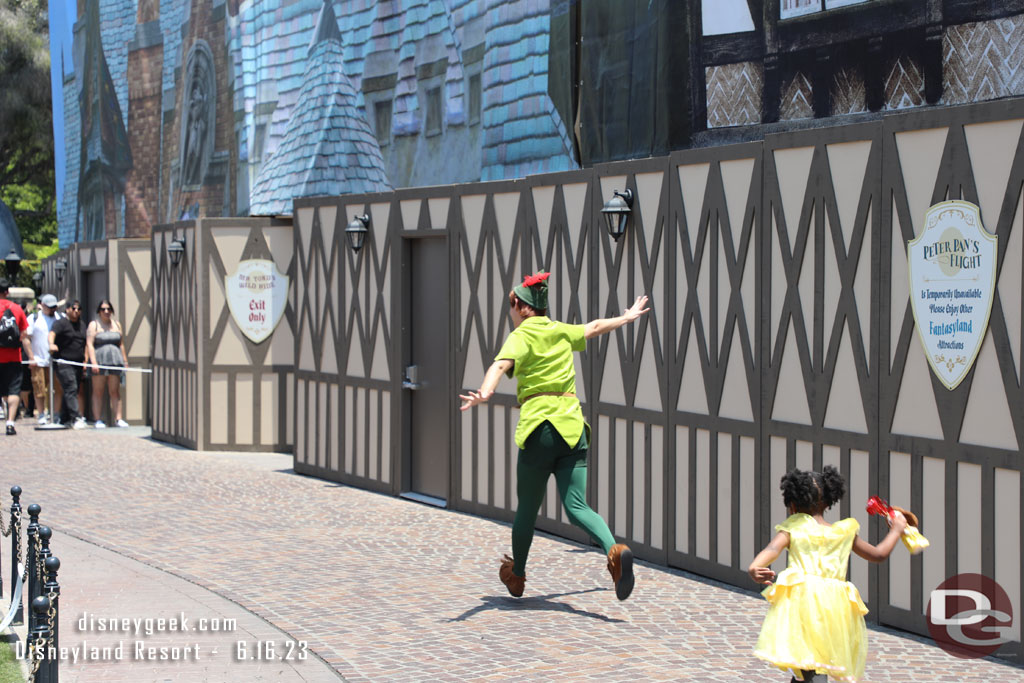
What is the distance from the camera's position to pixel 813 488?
523 centimetres

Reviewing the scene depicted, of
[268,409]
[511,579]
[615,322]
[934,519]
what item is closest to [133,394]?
[268,409]

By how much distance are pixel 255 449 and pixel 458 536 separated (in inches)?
267

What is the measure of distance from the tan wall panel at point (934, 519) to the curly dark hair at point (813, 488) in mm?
2215

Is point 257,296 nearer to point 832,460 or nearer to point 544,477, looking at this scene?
point 544,477

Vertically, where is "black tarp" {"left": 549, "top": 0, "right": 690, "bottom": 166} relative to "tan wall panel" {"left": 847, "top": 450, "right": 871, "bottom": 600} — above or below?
above

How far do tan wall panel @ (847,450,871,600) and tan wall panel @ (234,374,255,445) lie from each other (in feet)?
33.8

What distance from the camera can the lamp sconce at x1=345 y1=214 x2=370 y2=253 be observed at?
13.5 meters

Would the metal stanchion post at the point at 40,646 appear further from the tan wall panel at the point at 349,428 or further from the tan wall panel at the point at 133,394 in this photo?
the tan wall panel at the point at 133,394

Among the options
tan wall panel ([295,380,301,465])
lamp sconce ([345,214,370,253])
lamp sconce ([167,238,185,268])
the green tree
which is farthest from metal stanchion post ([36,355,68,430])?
the green tree

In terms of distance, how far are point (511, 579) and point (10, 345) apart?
447 inches

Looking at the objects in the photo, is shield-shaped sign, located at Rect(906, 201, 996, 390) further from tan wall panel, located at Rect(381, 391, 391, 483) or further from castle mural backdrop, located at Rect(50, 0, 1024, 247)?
tan wall panel, located at Rect(381, 391, 391, 483)

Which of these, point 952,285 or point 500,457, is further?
point 500,457

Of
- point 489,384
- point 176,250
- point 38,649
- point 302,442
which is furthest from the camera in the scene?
point 176,250

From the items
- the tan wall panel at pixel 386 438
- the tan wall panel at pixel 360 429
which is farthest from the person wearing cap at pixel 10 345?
the tan wall panel at pixel 386 438
